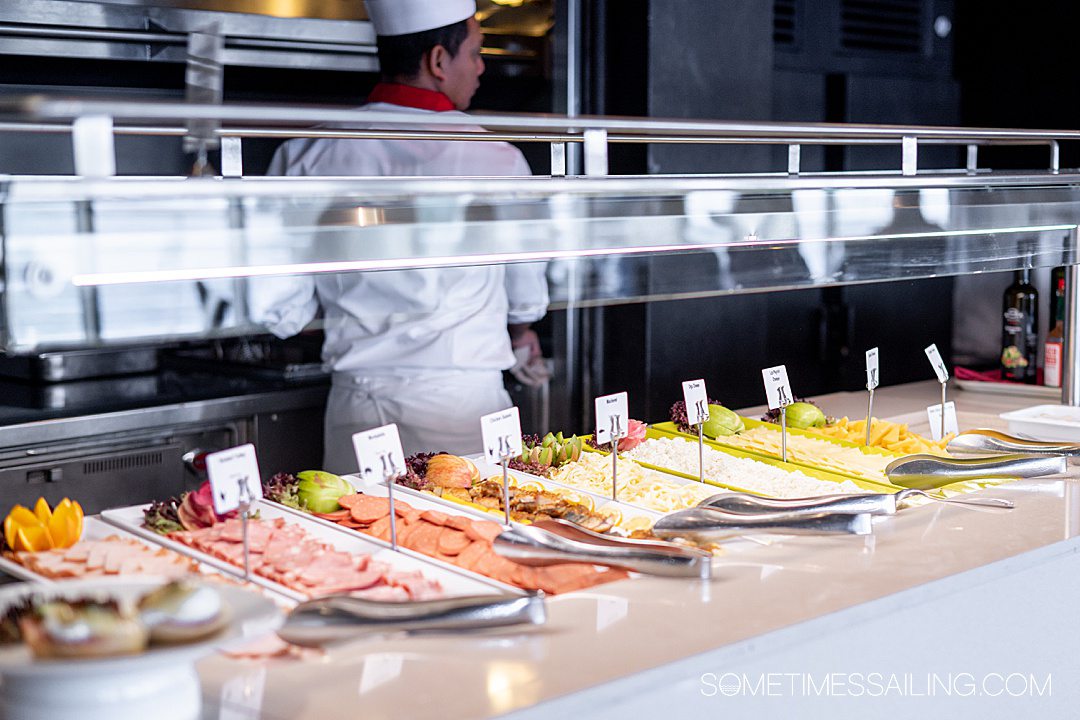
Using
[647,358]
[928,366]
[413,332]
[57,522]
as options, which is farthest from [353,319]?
[928,366]

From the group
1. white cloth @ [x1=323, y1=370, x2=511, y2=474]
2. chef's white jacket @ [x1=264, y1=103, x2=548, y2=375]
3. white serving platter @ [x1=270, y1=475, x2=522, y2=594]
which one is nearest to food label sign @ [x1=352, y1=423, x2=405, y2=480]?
white serving platter @ [x1=270, y1=475, x2=522, y2=594]

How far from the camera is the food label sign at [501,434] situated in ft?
6.12

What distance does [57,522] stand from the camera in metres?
1.71

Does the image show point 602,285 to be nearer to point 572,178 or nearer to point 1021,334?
point 572,178

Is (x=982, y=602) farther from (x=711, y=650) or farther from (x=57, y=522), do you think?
(x=57, y=522)

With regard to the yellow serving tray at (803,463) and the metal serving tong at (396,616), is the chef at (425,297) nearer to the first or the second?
the yellow serving tray at (803,463)

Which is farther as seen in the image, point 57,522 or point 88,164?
point 57,522

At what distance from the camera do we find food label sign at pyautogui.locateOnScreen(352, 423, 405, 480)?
1713mm

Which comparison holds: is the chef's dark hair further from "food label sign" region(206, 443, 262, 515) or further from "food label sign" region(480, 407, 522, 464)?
"food label sign" region(206, 443, 262, 515)

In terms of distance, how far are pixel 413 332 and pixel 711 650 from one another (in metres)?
1.83

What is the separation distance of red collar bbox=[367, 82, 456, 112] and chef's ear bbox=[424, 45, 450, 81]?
Answer: 5 cm

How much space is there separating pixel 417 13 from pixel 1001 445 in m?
1.72

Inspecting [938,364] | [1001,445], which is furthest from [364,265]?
[938,364]

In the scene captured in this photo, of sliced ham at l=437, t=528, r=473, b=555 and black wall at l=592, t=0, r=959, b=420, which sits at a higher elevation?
black wall at l=592, t=0, r=959, b=420
